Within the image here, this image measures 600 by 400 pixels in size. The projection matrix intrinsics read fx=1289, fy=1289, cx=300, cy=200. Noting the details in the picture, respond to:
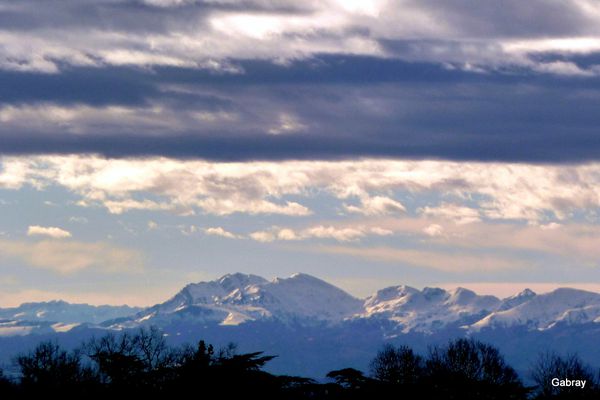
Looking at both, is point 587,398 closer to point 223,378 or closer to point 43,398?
point 223,378

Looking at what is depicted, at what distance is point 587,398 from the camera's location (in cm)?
11819

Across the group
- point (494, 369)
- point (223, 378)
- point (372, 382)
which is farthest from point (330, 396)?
point (494, 369)

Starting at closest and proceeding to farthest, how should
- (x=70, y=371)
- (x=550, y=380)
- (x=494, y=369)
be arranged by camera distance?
(x=70, y=371)
(x=550, y=380)
(x=494, y=369)

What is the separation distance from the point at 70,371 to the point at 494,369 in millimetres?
57624

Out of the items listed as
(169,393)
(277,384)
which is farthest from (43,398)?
(277,384)

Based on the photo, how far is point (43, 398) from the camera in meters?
103

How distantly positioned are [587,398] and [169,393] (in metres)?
43.2

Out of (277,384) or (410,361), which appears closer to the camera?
(277,384)

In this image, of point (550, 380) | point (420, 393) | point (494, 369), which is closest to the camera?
point (420, 393)

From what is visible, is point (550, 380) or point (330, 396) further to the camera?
point (550, 380)

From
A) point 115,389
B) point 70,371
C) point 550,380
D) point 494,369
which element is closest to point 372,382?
point 115,389

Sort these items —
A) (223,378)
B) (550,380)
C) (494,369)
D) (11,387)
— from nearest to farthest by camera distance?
1. (223,378)
2. (11,387)
3. (550,380)
4. (494,369)

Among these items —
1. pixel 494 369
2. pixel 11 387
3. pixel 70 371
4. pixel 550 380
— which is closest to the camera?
pixel 11 387

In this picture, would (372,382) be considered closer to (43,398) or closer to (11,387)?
(43,398)
